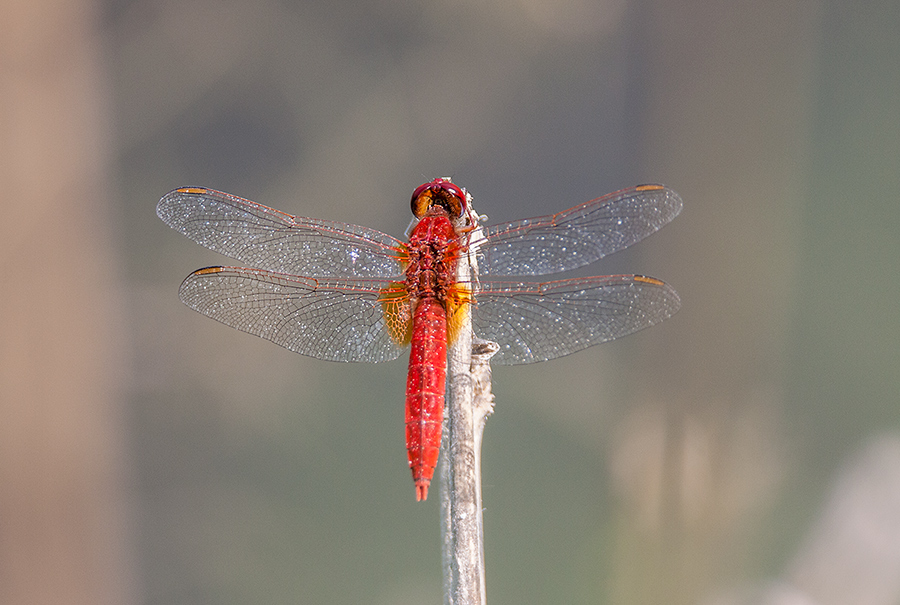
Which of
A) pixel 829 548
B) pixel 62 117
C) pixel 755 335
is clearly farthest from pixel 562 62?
pixel 829 548

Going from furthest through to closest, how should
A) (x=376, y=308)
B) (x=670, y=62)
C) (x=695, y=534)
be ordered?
(x=695, y=534)
(x=670, y=62)
(x=376, y=308)

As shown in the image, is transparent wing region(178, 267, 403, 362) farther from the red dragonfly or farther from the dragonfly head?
the dragonfly head

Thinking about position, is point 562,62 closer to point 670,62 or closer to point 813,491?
point 670,62

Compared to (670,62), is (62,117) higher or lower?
lower

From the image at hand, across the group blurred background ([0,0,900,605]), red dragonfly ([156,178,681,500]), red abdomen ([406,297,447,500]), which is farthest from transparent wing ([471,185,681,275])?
blurred background ([0,0,900,605])

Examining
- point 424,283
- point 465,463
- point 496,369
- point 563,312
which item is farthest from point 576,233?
point 496,369

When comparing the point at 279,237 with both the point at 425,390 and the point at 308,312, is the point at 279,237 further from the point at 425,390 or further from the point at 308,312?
the point at 425,390

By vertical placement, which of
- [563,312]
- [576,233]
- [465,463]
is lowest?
[465,463]

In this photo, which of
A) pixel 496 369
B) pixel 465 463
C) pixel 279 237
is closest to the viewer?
pixel 465 463
